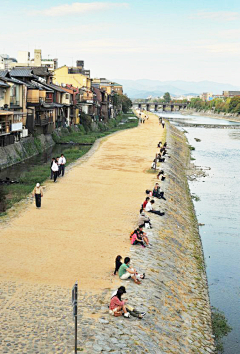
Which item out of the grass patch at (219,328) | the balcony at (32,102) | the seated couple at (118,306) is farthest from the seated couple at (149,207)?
the balcony at (32,102)

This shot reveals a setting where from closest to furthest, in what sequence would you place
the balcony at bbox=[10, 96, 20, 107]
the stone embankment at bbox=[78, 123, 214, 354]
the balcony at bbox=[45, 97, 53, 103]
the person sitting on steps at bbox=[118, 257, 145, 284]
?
the stone embankment at bbox=[78, 123, 214, 354] < the person sitting on steps at bbox=[118, 257, 145, 284] < the balcony at bbox=[10, 96, 20, 107] < the balcony at bbox=[45, 97, 53, 103]

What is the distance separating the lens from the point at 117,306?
39.0 ft

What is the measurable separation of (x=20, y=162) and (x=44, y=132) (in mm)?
12688

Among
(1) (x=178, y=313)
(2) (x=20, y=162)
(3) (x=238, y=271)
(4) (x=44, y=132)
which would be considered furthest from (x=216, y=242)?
(4) (x=44, y=132)

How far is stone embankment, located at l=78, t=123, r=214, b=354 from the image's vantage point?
36.0ft

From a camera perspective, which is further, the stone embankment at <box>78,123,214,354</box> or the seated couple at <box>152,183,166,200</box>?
the seated couple at <box>152,183,166,200</box>

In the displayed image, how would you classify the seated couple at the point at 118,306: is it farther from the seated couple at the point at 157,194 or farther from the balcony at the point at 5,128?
the balcony at the point at 5,128

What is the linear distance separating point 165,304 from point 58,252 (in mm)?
4532

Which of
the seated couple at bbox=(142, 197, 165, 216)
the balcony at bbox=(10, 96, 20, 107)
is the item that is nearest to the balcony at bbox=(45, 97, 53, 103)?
the balcony at bbox=(10, 96, 20, 107)

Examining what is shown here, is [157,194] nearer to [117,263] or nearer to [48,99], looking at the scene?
[117,263]

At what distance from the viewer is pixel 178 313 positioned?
14.3m

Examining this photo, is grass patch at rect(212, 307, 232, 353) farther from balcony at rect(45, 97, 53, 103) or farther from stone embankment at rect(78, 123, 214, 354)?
balcony at rect(45, 97, 53, 103)

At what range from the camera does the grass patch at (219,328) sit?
14.2 m

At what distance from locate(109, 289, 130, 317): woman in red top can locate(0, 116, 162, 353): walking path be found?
2.71 feet
